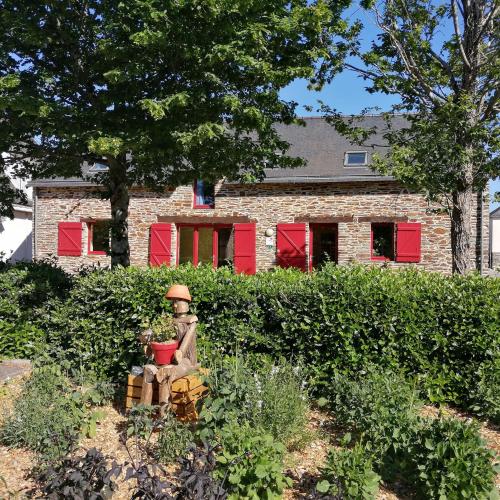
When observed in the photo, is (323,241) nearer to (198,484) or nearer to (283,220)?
(283,220)

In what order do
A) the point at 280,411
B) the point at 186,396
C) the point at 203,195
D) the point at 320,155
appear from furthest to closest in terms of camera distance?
the point at 320,155
the point at 203,195
the point at 186,396
the point at 280,411

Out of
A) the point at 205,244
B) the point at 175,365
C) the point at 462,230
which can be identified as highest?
the point at 462,230

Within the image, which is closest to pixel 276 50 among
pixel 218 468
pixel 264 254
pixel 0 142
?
pixel 0 142

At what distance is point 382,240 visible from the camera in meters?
14.4

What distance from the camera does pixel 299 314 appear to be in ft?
15.3

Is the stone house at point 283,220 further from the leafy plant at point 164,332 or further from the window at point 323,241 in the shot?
the leafy plant at point 164,332

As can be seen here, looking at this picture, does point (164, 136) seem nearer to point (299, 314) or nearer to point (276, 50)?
point (276, 50)

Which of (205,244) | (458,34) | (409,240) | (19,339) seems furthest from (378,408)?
(205,244)

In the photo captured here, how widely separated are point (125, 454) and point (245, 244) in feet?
36.2

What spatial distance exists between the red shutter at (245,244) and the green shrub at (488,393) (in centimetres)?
1031

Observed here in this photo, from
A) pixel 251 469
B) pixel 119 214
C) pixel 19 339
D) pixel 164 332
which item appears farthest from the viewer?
pixel 119 214

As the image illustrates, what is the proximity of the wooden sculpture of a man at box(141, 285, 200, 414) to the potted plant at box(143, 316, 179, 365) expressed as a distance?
4 centimetres

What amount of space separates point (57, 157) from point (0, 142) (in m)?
1.03

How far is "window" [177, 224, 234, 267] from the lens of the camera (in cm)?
1522
